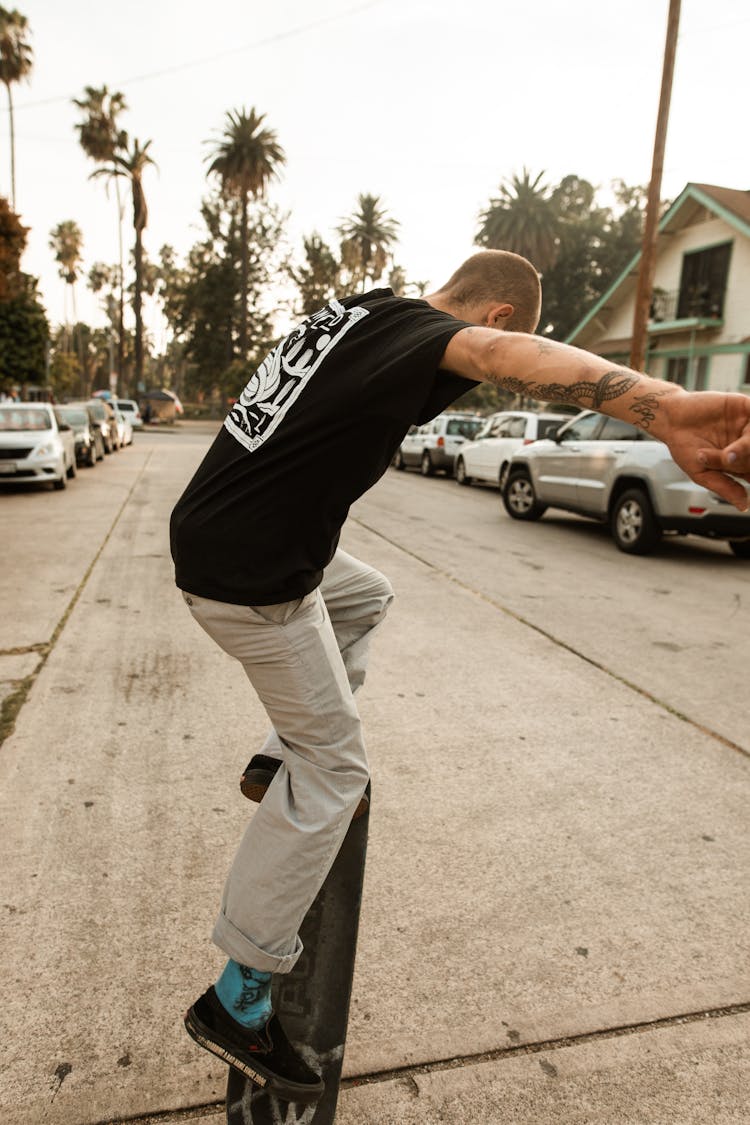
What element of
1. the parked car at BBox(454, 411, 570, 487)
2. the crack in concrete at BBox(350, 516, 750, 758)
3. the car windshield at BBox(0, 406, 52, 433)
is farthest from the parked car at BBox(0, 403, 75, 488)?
the parked car at BBox(454, 411, 570, 487)

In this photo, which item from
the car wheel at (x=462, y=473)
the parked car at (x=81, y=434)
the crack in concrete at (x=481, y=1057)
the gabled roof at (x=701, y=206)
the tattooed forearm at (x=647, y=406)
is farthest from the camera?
the gabled roof at (x=701, y=206)

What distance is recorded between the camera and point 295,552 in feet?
5.42

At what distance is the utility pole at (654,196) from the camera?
14.6 m

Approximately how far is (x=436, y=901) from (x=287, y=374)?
1.76m

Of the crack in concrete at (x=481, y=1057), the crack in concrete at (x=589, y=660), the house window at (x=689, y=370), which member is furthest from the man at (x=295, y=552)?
the house window at (x=689, y=370)

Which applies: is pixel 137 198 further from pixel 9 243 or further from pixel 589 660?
pixel 589 660

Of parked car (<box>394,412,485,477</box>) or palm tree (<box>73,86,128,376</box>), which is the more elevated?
palm tree (<box>73,86,128,376</box>)

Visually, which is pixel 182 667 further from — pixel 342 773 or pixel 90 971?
pixel 342 773

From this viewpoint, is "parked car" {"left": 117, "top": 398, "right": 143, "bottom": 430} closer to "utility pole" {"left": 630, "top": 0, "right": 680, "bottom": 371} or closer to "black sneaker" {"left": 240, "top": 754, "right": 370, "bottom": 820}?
"utility pole" {"left": 630, "top": 0, "right": 680, "bottom": 371}

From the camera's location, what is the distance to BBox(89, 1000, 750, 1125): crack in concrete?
69.5 inches

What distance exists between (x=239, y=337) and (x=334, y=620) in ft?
204

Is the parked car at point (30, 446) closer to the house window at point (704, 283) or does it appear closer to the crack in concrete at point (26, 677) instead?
the crack in concrete at point (26, 677)

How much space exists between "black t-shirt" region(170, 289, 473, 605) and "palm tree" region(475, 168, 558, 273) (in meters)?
51.3

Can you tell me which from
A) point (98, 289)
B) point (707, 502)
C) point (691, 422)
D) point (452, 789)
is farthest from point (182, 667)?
point (98, 289)
